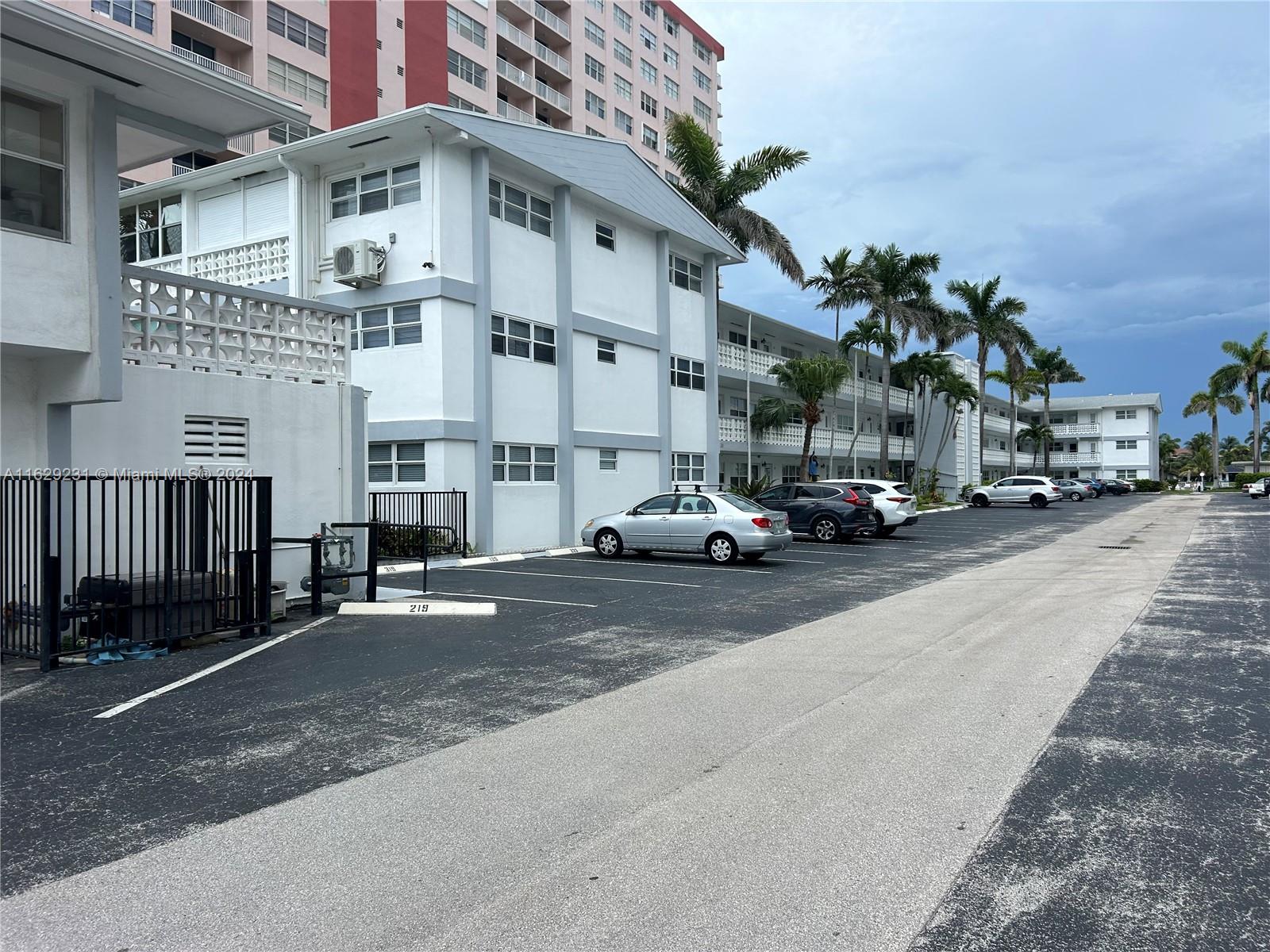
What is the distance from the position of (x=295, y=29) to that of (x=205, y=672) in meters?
37.6

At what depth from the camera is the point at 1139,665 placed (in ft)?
27.8

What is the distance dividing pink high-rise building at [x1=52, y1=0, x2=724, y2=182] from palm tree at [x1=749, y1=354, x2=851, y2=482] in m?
20.0

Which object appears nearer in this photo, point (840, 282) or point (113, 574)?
point (113, 574)

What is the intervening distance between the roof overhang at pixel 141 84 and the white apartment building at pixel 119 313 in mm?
18

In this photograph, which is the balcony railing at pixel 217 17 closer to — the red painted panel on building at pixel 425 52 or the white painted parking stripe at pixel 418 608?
the red painted panel on building at pixel 425 52

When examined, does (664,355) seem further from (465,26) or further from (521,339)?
(465,26)

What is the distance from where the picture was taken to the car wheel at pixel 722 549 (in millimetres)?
18703

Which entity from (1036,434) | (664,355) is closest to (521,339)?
(664,355)

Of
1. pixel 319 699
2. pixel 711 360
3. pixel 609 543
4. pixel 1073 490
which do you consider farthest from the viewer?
pixel 1073 490

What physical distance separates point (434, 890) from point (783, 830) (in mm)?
1672

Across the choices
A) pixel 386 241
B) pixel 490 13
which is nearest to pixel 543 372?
pixel 386 241

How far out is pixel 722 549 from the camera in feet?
61.7

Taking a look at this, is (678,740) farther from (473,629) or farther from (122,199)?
(122,199)

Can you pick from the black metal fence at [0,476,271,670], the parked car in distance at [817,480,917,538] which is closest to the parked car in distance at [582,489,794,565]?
the parked car in distance at [817,480,917,538]
